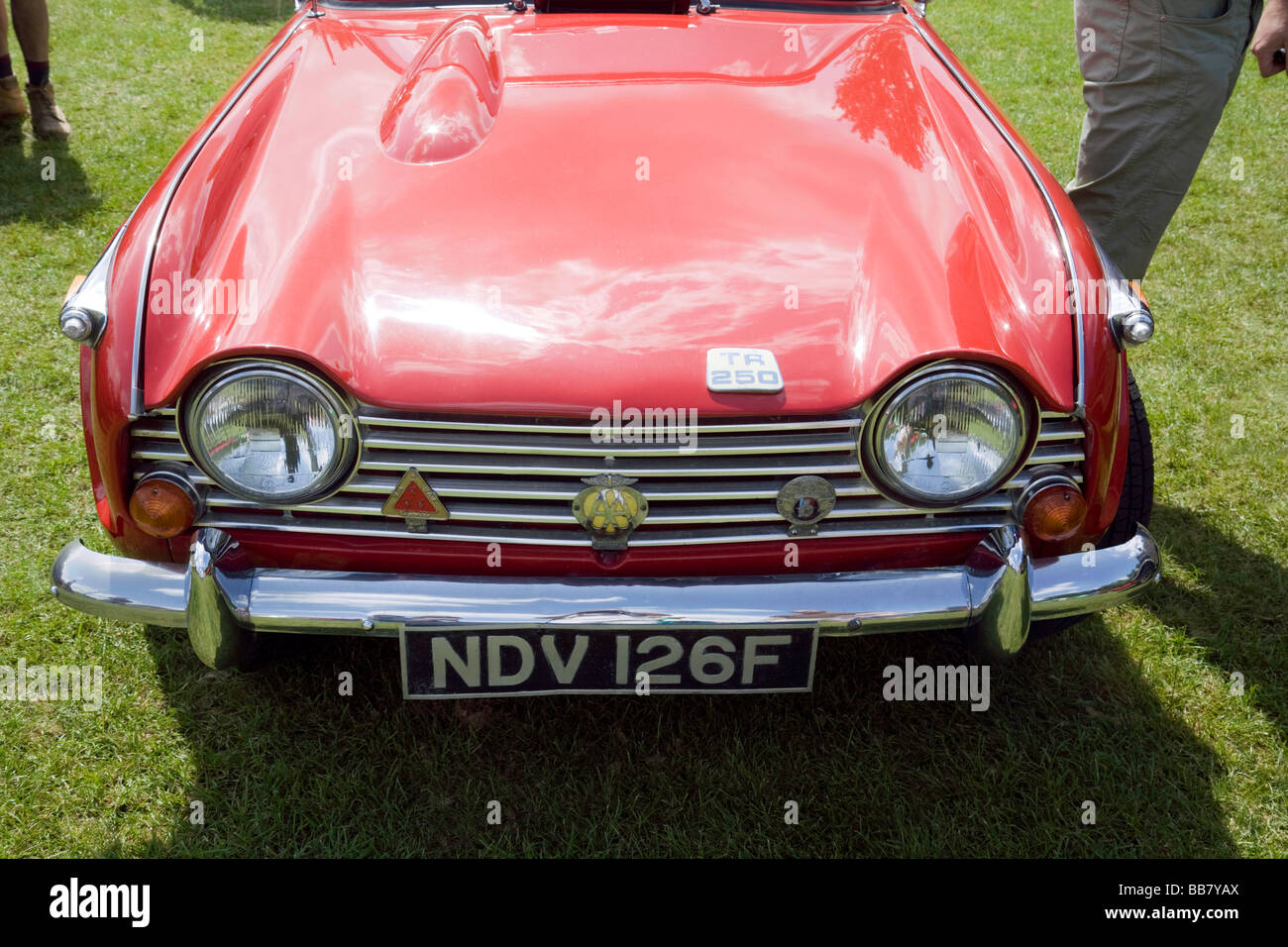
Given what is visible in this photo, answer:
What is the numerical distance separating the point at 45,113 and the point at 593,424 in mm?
4319

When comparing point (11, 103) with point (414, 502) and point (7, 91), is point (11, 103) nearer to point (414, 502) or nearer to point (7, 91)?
point (7, 91)

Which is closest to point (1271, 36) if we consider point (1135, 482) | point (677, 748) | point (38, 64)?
point (1135, 482)

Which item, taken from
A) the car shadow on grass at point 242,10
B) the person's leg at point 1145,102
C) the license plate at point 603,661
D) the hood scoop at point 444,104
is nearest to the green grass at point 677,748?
the license plate at point 603,661

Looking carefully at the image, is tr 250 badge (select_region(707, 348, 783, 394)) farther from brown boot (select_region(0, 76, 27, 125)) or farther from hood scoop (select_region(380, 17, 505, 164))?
brown boot (select_region(0, 76, 27, 125))

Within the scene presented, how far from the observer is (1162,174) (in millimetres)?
3012

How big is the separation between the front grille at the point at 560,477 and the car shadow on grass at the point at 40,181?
306cm

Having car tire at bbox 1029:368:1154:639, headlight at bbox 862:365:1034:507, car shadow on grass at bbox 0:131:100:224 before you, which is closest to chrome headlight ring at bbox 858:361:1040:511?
headlight at bbox 862:365:1034:507

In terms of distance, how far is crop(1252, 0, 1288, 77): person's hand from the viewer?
2.74 m

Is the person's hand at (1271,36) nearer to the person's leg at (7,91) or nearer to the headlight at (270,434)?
the headlight at (270,434)

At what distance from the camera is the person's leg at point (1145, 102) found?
286 cm

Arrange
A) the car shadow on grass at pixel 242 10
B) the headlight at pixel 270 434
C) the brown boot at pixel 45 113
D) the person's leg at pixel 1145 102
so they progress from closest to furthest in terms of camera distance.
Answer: the headlight at pixel 270 434 < the person's leg at pixel 1145 102 < the brown boot at pixel 45 113 < the car shadow on grass at pixel 242 10

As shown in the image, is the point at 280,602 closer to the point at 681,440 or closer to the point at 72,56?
the point at 681,440

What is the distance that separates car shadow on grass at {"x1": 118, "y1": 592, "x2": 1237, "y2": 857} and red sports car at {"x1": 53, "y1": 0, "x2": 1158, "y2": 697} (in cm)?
43
